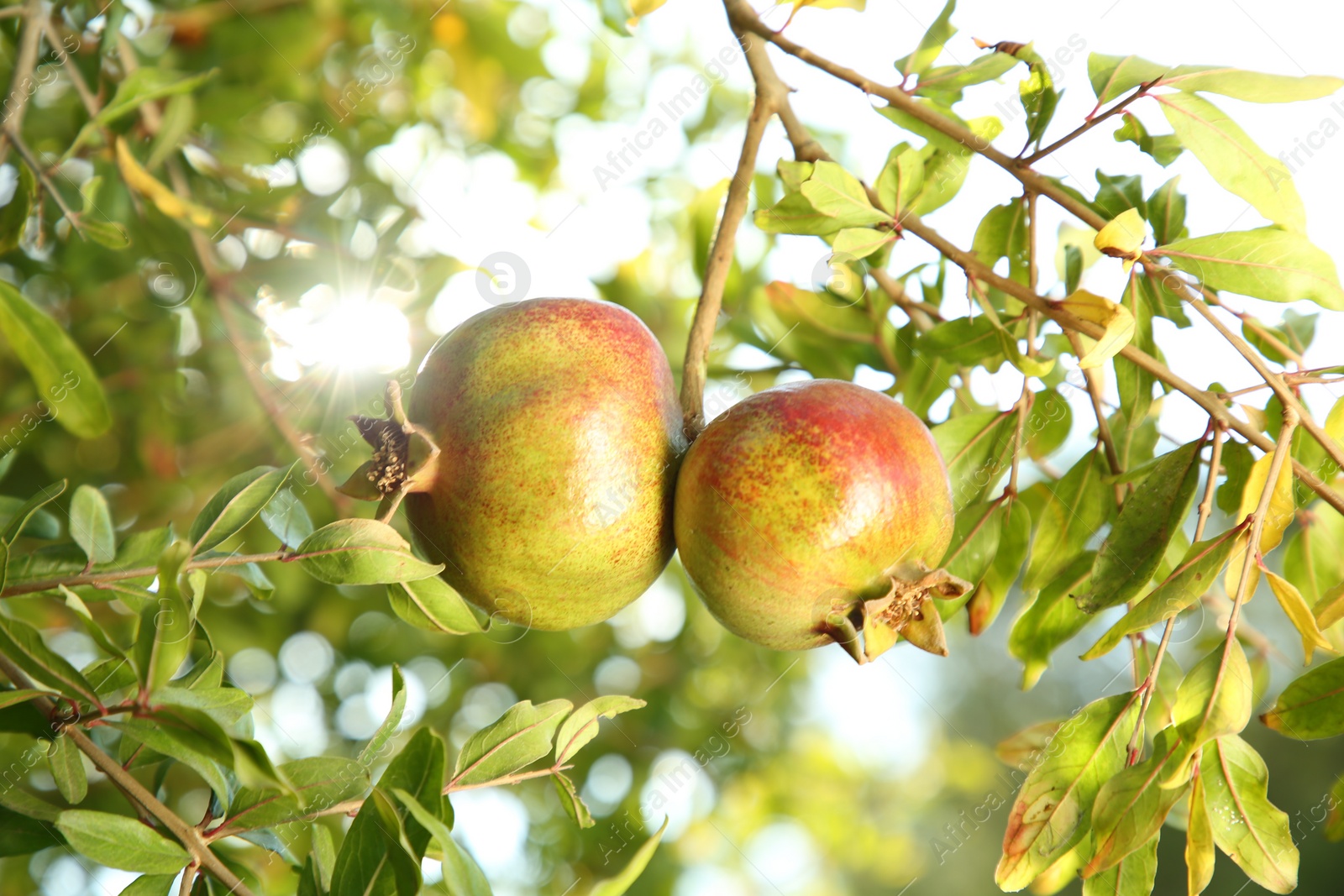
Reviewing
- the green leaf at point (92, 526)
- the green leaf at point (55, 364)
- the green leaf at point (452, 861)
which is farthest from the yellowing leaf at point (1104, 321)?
the green leaf at point (55, 364)

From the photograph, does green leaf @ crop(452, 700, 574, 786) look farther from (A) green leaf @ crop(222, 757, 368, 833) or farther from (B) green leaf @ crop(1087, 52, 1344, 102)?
(B) green leaf @ crop(1087, 52, 1344, 102)

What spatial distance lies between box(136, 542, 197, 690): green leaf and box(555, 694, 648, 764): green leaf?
0.37 metres

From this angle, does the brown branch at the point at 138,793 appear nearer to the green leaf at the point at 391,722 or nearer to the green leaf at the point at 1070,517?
the green leaf at the point at 391,722

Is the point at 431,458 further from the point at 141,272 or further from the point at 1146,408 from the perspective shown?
the point at 141,272

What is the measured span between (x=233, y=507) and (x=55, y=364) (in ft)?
1.95

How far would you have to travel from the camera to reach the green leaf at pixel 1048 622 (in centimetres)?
114

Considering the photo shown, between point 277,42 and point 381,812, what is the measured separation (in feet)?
6.28

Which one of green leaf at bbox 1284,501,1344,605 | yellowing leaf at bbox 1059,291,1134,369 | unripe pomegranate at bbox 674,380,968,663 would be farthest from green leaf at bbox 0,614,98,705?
green leaf at bbox 1284,501,1344,605

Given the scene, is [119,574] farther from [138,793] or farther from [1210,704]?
[1210,704]

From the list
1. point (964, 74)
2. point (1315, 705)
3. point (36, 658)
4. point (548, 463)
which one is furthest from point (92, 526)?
point (1315, 705)

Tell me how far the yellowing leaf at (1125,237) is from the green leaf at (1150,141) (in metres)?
0.19

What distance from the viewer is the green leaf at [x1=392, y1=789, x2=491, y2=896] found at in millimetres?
705

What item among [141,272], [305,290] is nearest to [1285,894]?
[305,290]

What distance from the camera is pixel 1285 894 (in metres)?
0.91
